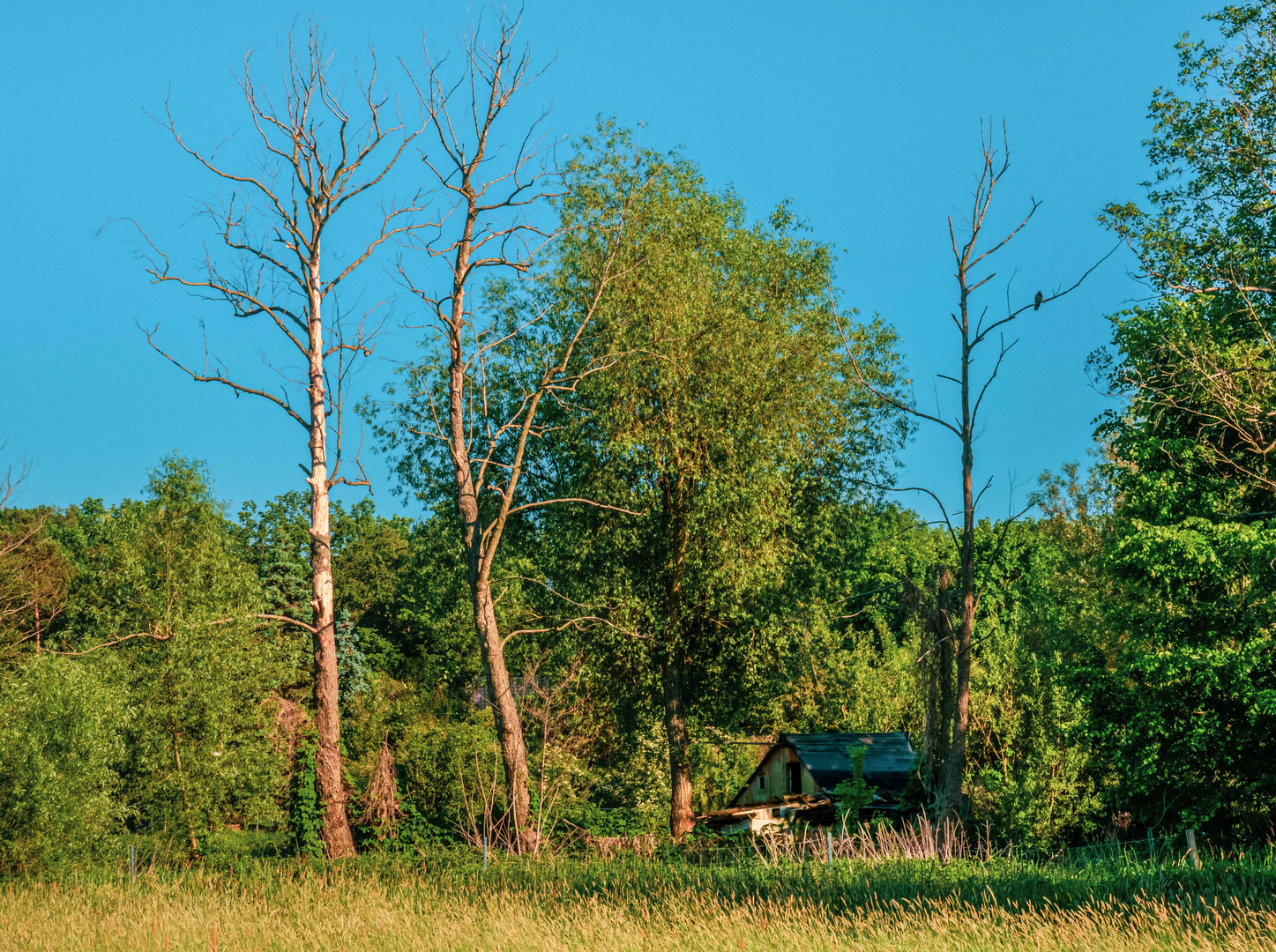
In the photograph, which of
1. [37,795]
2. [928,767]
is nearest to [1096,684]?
[928,767]

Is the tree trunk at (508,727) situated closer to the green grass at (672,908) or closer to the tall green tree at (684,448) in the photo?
the green grass at (672,908)

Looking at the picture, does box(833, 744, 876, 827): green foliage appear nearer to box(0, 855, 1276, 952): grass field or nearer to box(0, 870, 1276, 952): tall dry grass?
box(0, 855, 1276, 952): grass field

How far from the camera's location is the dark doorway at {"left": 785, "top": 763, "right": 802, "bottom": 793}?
33734mm

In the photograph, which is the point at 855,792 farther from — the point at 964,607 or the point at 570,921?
the point at 570,921

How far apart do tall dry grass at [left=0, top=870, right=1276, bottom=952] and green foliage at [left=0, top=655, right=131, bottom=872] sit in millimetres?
8132

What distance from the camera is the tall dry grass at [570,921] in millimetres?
7711

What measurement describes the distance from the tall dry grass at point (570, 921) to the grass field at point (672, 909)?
1.0 inches

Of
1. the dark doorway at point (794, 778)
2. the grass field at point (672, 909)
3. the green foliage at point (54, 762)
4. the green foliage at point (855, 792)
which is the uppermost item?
the green foliage at point (54, 762)

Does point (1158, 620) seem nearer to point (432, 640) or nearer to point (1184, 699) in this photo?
point (1184, 699)

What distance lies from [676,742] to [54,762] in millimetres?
12588

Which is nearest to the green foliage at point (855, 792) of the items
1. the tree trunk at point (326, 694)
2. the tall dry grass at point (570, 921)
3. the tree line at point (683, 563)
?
the tree line at point (683, 563)

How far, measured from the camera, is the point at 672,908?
31.1 ft

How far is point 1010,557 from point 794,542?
3198cm

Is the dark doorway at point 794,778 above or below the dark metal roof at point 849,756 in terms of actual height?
below
